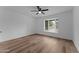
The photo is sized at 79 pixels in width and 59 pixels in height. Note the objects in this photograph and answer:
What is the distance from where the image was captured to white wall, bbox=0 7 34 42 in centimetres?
219

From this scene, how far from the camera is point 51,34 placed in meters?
2.11

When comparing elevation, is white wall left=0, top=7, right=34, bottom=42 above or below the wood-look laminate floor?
above

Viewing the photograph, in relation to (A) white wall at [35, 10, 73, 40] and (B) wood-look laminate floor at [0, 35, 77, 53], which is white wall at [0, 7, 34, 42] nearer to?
(B) wood-look laminate floor at [0, 35, 77, 53]

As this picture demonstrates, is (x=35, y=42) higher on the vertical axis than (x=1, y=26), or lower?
lower

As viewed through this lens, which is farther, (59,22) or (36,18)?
(36,18)

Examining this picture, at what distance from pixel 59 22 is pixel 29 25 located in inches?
39.9

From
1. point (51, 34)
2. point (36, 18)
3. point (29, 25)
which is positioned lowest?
point (51, 34)

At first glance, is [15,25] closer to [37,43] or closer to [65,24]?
[37,43]

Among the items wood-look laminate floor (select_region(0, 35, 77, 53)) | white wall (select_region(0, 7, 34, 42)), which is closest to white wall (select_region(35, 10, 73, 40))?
wood-look laminate floor (select_region(0, 35, 77, 53))
